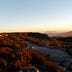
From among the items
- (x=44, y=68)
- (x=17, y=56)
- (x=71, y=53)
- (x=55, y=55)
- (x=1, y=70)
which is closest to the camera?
(x=1, y=70)

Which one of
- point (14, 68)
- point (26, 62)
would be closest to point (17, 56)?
point (26, 62)

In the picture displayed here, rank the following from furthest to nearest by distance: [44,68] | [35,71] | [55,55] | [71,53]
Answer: [71,53] < [55,55] < [44,68] < [35,71]

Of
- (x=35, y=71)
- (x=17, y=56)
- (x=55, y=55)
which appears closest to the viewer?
(x=35, y=71)

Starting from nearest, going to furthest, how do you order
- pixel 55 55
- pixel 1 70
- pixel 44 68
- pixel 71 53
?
pixel 1 70 < pixel 44 68 < pixel 55 55 < pixel 71 53

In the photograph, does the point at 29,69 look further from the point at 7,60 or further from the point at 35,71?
the point at 7,60

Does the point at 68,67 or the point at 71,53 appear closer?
the point at 68,67

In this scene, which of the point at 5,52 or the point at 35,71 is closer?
the point at 35,71

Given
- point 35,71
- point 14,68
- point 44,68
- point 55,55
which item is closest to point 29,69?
point 35,71

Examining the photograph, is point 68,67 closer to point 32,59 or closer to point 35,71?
point 32,59
